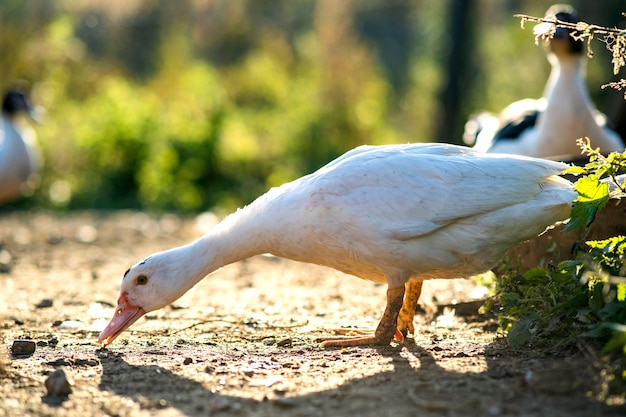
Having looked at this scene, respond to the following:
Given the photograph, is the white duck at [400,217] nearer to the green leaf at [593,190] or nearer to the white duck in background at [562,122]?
the green leaf at [593,190]

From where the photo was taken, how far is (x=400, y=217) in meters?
4.05

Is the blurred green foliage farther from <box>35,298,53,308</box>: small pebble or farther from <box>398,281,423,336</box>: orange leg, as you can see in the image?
<box>398,281,423,336</box>: orange leg

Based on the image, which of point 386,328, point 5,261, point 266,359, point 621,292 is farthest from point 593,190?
point 5,261

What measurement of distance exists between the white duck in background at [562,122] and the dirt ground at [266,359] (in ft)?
4.33

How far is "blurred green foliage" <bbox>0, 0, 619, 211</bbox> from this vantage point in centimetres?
1191

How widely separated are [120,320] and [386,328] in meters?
1.33

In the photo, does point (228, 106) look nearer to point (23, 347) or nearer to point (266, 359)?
point (23, 347)

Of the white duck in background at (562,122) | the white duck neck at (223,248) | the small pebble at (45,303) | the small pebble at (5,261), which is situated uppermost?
the white duck in background at (562,122)

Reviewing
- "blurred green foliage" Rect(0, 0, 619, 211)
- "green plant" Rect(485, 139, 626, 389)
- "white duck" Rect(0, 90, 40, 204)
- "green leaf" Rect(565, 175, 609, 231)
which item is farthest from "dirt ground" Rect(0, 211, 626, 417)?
"blurred green foliage" Rect(0, 0, 619, 211)

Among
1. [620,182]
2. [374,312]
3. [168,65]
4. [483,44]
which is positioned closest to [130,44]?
[168,65]

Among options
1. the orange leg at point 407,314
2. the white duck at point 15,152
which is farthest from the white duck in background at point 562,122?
the white duck at point 15,152

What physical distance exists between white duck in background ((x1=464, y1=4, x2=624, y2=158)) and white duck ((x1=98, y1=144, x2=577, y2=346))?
2234 mm

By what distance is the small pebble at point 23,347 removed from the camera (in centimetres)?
421

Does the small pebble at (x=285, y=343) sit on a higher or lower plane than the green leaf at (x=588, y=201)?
lower
